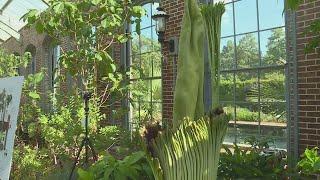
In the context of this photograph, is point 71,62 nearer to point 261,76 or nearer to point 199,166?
point 261,76

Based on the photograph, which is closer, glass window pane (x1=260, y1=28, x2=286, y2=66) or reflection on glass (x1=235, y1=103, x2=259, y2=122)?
glass window pane (x1=260, y1=28, x2=286, y2=66)

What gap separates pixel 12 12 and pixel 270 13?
8.57 metres

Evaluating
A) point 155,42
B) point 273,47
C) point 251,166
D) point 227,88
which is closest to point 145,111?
point 155,42

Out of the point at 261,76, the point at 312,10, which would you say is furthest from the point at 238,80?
the point at 312,10

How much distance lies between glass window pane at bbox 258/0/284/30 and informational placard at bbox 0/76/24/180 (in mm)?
3196

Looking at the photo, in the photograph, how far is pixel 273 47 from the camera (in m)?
5.29

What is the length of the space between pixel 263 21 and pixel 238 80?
865 mm

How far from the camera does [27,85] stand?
7.69 m

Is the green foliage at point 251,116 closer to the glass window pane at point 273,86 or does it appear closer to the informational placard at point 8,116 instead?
the glass window pane at point 273,86

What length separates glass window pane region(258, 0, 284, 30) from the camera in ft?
17.1

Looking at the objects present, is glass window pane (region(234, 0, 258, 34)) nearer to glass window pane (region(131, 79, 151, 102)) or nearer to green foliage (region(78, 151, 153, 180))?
glass window pane (region(131, 79, 151, 102))

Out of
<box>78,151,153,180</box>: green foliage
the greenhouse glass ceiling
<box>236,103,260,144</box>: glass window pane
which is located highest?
the greenhouse glass ceiling

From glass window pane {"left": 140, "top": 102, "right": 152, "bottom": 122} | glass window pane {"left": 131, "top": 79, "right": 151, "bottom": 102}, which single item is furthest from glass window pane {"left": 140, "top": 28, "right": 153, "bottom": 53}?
glass window pane {"left": 140, "top": 102, "right": 152, "bottom": 122}

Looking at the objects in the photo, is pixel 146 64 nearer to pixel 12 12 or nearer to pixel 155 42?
pixel 155 42
